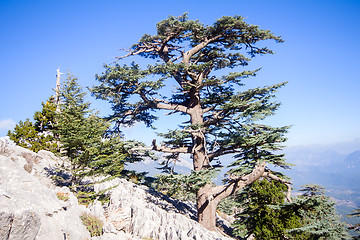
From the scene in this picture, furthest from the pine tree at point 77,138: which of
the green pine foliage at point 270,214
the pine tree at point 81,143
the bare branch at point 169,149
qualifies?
the green pine foliage at point 270,214

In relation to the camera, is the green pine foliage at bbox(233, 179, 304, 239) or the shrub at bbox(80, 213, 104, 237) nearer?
the shrub at bbox(80, 213, 104, 237)

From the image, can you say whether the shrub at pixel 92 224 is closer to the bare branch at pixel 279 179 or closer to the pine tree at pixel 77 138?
the pine tree at pixel 77 138

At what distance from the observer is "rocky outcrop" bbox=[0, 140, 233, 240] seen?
212 inches

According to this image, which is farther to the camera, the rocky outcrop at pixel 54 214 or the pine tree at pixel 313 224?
the pine tree at pixel 313 224

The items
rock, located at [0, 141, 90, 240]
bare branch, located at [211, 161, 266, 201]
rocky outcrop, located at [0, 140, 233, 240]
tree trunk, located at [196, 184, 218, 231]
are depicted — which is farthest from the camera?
tree trunk, located at [196, 184, 218, 231]

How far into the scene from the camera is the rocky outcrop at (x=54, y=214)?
538 cm

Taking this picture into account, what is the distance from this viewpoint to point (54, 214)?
661 cm

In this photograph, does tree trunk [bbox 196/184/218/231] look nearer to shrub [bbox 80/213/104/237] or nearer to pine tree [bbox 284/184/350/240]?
pine tree [bbox 284/184/350/240]

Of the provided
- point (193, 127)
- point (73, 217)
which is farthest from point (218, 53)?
point (73, 217)

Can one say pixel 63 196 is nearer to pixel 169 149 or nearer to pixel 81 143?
pixel 81 143

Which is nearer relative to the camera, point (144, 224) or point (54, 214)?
point (54, 214)

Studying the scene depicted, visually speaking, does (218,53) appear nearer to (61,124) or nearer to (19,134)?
(61,124)

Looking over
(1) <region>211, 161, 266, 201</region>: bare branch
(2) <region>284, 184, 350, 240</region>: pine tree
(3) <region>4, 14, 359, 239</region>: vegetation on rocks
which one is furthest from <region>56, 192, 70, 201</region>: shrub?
(2) <region>284, 184, 350, 240</region>: pine tree

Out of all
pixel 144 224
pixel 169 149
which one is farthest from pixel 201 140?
pixel 144 224
